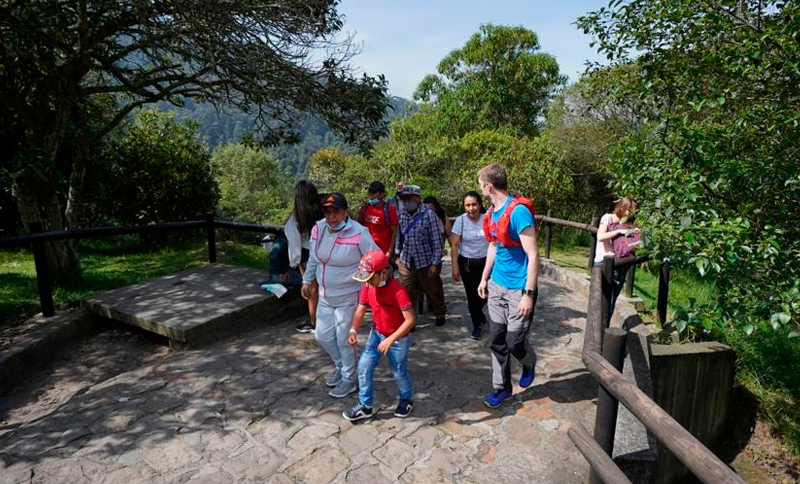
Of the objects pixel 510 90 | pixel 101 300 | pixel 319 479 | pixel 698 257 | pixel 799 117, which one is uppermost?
pixel 510 90

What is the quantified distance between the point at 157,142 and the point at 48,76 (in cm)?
591

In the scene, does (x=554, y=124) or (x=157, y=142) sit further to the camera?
(x=554, y=124)

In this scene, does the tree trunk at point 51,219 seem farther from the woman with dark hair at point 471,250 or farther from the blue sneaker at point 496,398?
the blue sneaker at point 496,398

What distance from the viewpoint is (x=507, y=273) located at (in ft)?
12.1

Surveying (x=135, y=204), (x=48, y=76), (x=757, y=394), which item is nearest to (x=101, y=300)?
(x=48, y=76)

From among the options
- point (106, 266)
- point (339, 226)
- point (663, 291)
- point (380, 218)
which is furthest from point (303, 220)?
point (106, 266)

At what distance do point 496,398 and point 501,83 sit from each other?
18118mm

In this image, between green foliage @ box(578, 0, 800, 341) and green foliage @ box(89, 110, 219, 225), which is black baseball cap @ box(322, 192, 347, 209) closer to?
green foliage @ box(578, 0, 800, 341)

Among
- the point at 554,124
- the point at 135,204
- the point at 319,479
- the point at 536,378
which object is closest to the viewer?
the point at 319,479

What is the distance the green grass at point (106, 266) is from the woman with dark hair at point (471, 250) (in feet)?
14.5

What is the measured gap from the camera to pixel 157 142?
11.8 m

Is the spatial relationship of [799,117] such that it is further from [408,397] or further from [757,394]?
[757,394]

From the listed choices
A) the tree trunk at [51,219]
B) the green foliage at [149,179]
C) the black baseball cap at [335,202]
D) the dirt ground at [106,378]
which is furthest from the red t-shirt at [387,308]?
the green foliage at [149,179]

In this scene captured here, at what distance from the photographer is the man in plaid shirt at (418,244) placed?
5270 mm
